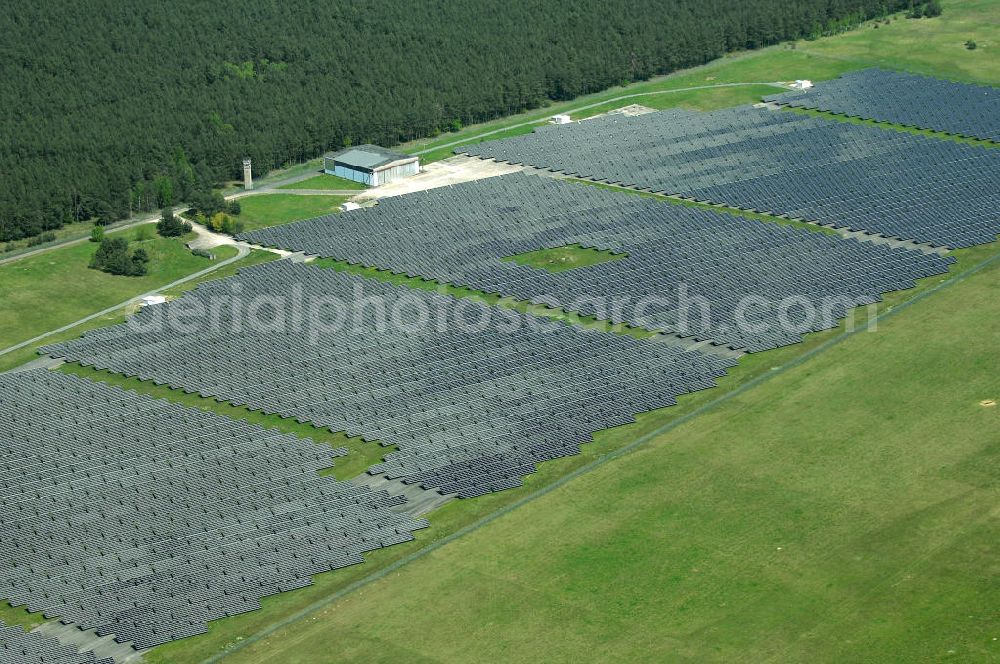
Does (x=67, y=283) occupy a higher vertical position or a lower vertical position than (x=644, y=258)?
higher

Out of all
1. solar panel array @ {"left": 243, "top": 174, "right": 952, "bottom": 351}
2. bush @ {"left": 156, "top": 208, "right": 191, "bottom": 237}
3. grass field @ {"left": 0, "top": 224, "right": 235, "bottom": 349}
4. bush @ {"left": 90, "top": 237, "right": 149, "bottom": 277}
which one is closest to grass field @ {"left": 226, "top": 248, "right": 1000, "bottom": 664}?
solar panel array @ {"left": 243, "top": 174, "right": 952, "bottom": 351}

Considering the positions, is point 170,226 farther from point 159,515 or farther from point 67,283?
point 159,515

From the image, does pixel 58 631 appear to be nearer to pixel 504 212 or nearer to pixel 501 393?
pixel 501 393

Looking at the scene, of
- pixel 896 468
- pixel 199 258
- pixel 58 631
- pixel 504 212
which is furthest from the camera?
pixel 504 212

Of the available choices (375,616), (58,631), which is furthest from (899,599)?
(58,631)

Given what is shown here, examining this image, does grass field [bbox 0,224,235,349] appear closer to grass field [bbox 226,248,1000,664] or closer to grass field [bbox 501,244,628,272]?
grass field [bbox 501,244,628,272]

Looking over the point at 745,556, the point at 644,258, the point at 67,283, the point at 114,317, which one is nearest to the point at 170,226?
the point at 67,283

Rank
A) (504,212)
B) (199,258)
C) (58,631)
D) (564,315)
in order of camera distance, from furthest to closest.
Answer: (504,212)
(199,258)
(564,315)
(58,631)
